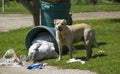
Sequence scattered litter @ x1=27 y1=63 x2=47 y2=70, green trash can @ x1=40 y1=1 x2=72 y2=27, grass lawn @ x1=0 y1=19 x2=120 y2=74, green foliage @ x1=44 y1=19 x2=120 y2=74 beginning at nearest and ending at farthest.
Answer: green foliage @ x1=44 y1=19 x2=120 y2=74
grass lawn @ x1=0 y1=19 x2=120 y2=74
scattered litter @ x1=27 y1=63 x2=47 y2=70
green trash can @ x1=40 y1=1 x2=72 y2=27

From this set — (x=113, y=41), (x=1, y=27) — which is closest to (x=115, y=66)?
(x=113, y=41)

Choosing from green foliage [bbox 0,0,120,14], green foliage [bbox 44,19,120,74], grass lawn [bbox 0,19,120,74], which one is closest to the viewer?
green foliage [bbox 44,19,120,74]

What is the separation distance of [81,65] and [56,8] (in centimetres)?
327

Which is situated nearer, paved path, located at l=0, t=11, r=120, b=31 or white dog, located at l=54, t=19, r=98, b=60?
white dog, located at l=54, t=19, r=98, b=60

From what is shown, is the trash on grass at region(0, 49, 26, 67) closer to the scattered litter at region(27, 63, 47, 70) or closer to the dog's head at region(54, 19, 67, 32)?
the scattered litter at region(27, 63, 47, 70)

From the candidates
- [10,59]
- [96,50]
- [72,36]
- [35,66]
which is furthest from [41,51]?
[96,50]

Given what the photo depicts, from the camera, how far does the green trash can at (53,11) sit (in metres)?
13.1

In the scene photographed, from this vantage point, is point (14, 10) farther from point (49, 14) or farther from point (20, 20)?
point (49, 14)

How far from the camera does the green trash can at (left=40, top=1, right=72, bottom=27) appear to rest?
13.1m

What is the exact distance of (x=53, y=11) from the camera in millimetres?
13156

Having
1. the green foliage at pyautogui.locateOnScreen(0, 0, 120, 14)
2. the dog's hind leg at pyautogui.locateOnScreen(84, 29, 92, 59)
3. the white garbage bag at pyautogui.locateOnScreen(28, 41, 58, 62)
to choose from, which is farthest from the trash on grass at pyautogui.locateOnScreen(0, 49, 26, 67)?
the green foliage at pyautogui.locateOnScreen(0, 0, 120, 14)

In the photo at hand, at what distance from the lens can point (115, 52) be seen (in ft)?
39.4

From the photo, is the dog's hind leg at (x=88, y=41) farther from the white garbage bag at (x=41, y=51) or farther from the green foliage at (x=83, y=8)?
the green foliage at (x=83, y=8)

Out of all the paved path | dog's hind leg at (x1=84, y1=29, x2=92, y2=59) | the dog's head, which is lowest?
the paved path
